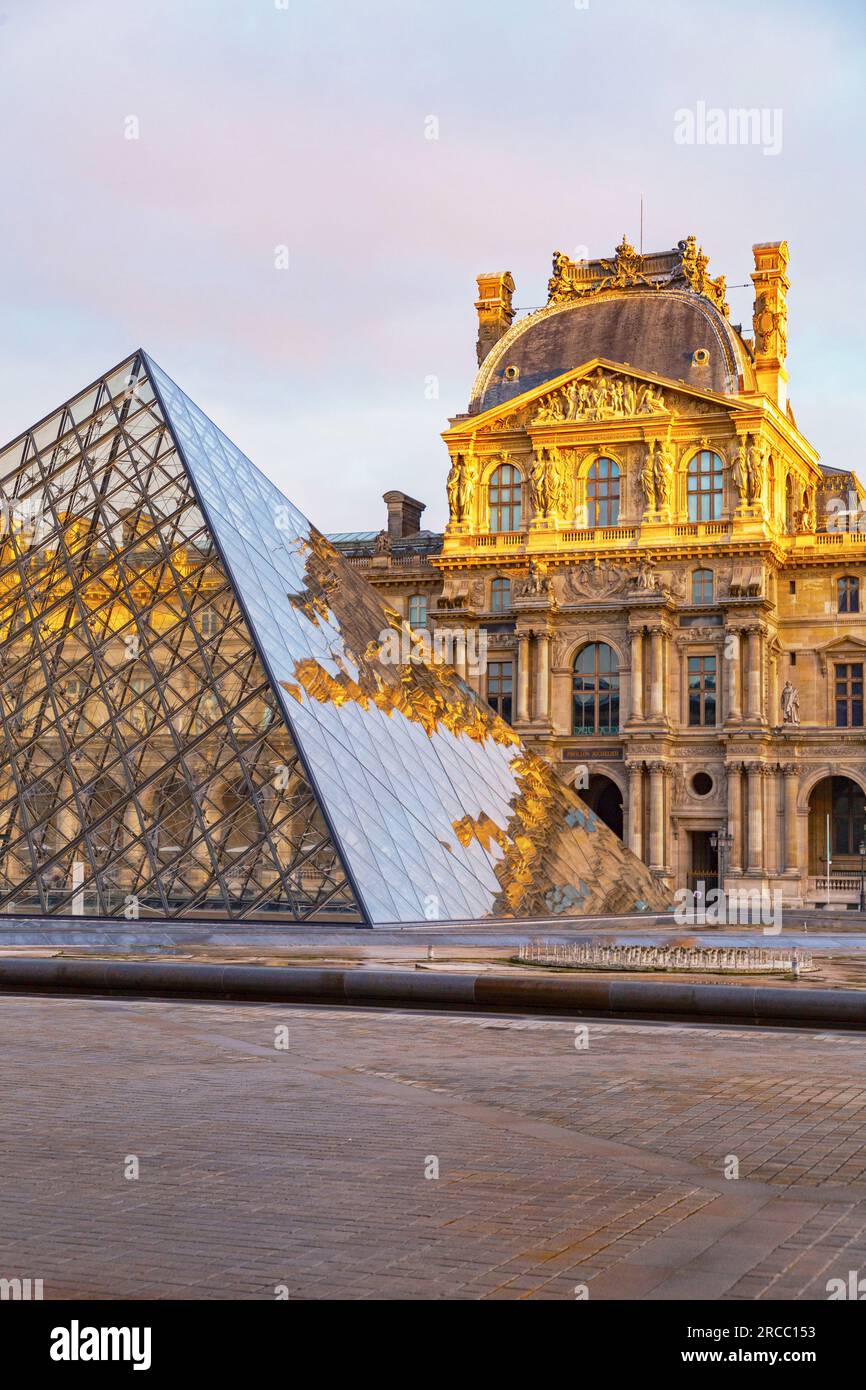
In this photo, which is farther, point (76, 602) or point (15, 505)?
point (15, 505)

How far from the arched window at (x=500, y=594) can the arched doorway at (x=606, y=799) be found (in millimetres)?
7323

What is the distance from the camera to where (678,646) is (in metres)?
60.2

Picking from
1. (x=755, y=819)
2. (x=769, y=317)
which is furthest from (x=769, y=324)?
(x=755, y=819)

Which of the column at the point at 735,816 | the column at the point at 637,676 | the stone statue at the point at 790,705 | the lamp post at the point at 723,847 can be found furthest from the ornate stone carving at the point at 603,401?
the lamp post at the point at 723,847

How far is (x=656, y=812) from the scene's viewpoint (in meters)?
59.0

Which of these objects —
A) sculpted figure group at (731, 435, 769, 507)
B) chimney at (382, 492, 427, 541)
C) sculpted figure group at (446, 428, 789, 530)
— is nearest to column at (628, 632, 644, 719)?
sculpted figure group at (446, 428, 789, 530)

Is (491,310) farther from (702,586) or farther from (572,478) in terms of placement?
(702,586)

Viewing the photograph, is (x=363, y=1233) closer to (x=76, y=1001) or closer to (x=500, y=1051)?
(x=500, y=1051)

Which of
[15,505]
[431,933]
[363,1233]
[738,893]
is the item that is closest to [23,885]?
[431,933]

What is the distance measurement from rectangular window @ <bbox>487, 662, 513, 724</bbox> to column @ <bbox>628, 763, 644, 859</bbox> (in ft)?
19.4

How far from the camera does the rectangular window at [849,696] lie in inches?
2373

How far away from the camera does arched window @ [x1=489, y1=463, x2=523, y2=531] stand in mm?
63594

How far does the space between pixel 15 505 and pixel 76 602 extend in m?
3.65
